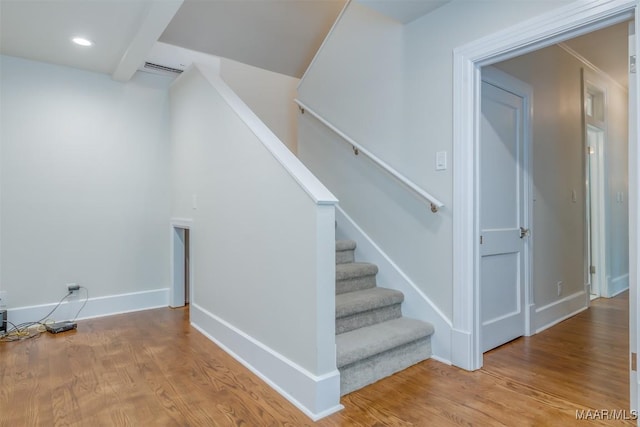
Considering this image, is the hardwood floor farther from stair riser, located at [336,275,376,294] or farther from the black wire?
stair riser, located at [336,275,376,294]

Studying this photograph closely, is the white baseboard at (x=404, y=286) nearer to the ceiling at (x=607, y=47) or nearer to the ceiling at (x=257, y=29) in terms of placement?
the ceiling at (x=257, y=29)

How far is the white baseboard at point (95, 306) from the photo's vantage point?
3.10 m

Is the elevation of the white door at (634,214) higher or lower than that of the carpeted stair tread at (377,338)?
higher

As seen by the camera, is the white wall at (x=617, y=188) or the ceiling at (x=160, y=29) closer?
the ceiling at (x=160, y=29)

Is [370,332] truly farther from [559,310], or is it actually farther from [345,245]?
[559,310]

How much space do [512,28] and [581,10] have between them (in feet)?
1.05

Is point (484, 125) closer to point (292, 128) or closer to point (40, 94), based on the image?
point (292, 128)

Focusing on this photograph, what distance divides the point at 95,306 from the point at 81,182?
1166 mm

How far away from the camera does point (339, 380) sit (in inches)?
72.7

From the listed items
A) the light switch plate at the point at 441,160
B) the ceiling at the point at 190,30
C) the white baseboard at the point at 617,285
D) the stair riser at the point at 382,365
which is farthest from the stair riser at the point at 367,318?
the white baseboard at the point at 617,285

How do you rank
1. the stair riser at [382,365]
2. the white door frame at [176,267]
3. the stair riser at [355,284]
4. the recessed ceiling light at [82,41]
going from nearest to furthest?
the stair riser at [382,365] < the stair riser at [355,284] < the recessed ceiling light at [82,41] < the white door frame at [176,267]

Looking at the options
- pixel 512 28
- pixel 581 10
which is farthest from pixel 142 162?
pixel 581 10

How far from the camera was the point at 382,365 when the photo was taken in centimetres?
214

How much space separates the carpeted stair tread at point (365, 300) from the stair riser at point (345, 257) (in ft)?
1.10
